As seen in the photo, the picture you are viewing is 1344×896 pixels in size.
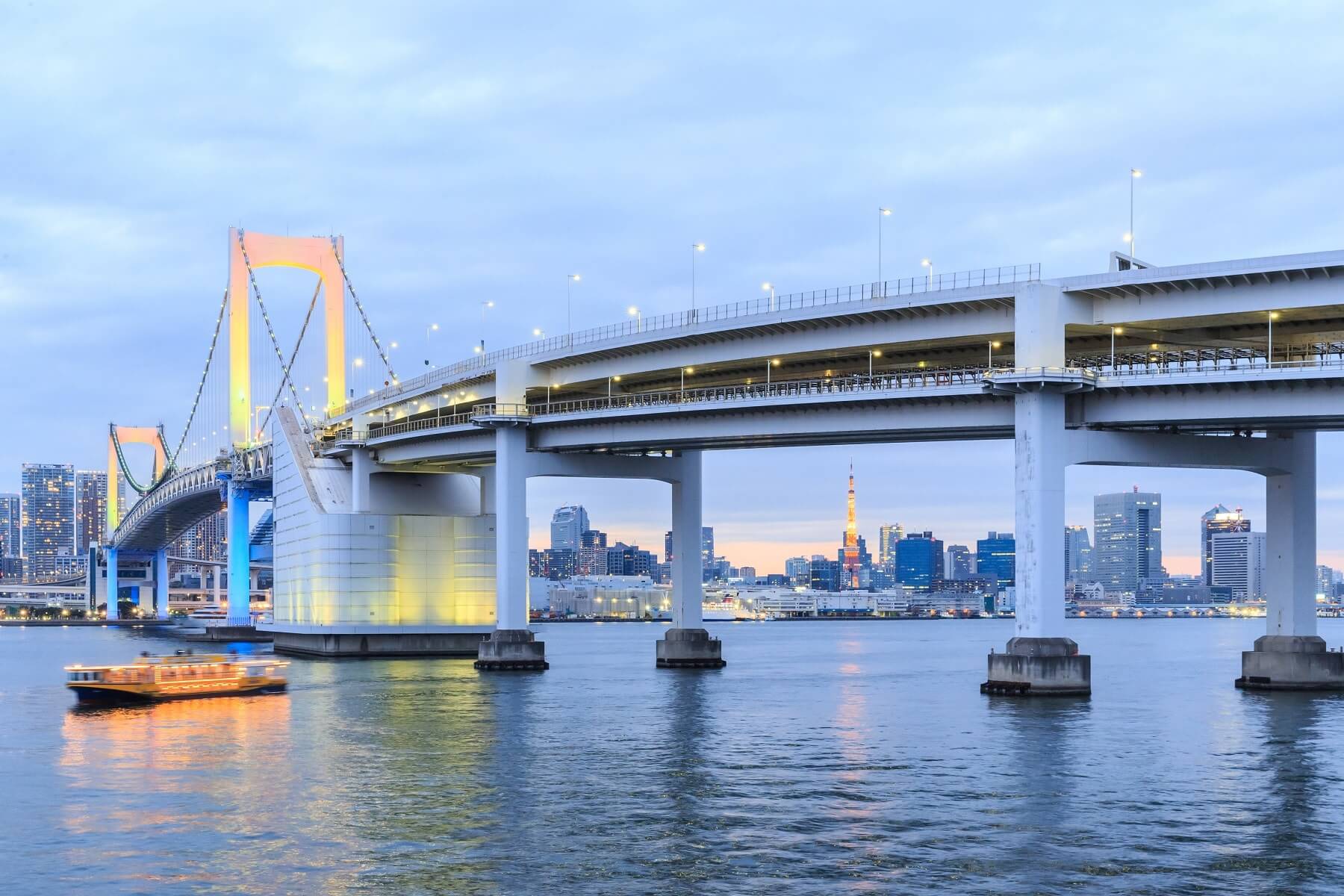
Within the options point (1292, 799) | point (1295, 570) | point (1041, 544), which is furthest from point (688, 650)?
point (1292, 799)

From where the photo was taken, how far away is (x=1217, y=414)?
6078 centimetres

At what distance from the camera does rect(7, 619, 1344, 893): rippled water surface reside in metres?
32.9

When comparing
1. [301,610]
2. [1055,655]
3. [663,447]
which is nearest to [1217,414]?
[1055,655]

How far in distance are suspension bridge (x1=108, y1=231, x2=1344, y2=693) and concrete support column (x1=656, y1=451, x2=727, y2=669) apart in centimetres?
17

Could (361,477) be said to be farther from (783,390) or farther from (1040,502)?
(1040,502)

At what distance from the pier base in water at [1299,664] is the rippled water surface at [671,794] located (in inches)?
55.2

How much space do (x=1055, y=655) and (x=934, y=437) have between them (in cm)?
1279

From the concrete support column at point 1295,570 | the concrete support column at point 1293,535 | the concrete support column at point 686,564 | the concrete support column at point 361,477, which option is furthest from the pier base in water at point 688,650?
the concrete support column at point 1293,535

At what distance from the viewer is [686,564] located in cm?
9162

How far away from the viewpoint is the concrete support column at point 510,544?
284 feet

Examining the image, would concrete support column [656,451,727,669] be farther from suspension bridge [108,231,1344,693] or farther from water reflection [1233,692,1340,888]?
water reflection [1233,692,1340,888]

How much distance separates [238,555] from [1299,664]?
345ft

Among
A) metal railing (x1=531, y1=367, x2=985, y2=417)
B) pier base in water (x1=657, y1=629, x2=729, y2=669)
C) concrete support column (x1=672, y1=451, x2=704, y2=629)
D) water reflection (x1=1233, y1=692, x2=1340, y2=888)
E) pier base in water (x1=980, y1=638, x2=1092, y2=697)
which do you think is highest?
metal railing (x1=531, y1=367, x2=985, y2=417)

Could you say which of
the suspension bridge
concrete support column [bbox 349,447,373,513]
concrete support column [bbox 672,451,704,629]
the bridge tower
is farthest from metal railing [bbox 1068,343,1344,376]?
the bridge tower
